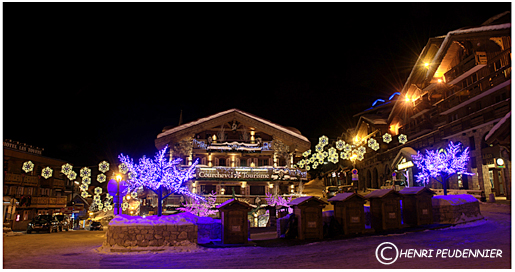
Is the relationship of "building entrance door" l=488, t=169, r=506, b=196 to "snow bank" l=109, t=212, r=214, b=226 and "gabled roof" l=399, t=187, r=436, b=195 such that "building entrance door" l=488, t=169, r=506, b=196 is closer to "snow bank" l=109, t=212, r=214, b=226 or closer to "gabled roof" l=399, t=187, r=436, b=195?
"gabled roof" l=399, t=187, r=436, b=195

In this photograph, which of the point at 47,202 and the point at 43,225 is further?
the point at 47,202

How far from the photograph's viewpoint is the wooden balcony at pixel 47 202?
37.8 meters

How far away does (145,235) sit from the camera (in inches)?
527

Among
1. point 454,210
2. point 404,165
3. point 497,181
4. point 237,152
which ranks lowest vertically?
point 454,210

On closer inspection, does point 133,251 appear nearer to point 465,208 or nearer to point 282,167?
point 465,208

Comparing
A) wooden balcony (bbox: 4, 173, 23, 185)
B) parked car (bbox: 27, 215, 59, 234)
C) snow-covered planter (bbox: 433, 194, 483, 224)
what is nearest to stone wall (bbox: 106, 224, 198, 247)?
snow-covered planter (bbox: 433, 194, 483, 224)

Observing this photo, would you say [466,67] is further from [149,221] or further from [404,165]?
[149,221]

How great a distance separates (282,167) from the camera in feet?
111

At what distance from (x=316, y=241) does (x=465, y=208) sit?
8.22 meters

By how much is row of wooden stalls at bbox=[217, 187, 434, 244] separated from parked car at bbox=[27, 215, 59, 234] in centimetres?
1745

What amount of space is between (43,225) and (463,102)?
37517 millimetres

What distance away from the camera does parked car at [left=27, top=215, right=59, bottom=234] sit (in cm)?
2452

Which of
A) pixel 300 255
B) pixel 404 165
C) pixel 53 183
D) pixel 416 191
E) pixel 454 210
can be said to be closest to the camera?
pixel 300 255

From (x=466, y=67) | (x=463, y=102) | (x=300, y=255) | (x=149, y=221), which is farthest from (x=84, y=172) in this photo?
(x=466, y=67)
